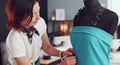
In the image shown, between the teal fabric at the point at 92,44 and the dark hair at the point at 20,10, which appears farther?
the dark hair at the point at 20,10

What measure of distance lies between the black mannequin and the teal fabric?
0.06 feet

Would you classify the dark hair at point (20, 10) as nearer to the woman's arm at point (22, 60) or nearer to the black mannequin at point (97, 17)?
the woman's arm at point (22, 60)

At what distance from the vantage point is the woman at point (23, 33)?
1.17m

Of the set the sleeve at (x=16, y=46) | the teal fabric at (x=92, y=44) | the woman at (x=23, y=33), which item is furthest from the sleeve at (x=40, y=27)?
the teal fabric at (x=92, y=44)

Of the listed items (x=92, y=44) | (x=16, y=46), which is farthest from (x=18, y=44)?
(x=92, y=44)

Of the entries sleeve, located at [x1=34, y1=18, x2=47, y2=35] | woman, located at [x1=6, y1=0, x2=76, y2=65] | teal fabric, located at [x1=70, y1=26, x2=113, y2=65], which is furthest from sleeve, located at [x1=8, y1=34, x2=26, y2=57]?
teal fabric, located at [x1=70, y1=26, x2=113, y2=65]

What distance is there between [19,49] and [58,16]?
2927mm

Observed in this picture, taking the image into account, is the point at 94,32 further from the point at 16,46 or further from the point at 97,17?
the point at 16,46

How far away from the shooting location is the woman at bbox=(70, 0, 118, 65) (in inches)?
32.3

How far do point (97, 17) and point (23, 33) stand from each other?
0.58 meters

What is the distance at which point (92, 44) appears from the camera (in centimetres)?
83

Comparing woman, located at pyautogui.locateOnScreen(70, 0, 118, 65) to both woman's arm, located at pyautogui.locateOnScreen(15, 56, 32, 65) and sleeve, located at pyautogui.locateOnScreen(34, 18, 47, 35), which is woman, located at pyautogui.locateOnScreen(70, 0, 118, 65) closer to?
woman's arm, located at pyautogui.locateOnScreen(15, 56, 32, 65)

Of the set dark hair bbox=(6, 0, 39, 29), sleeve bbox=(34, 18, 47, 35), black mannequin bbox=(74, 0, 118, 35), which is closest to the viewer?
black mannequin bbox=(74, 0, 118, 35)

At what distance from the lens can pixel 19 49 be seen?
122cm
